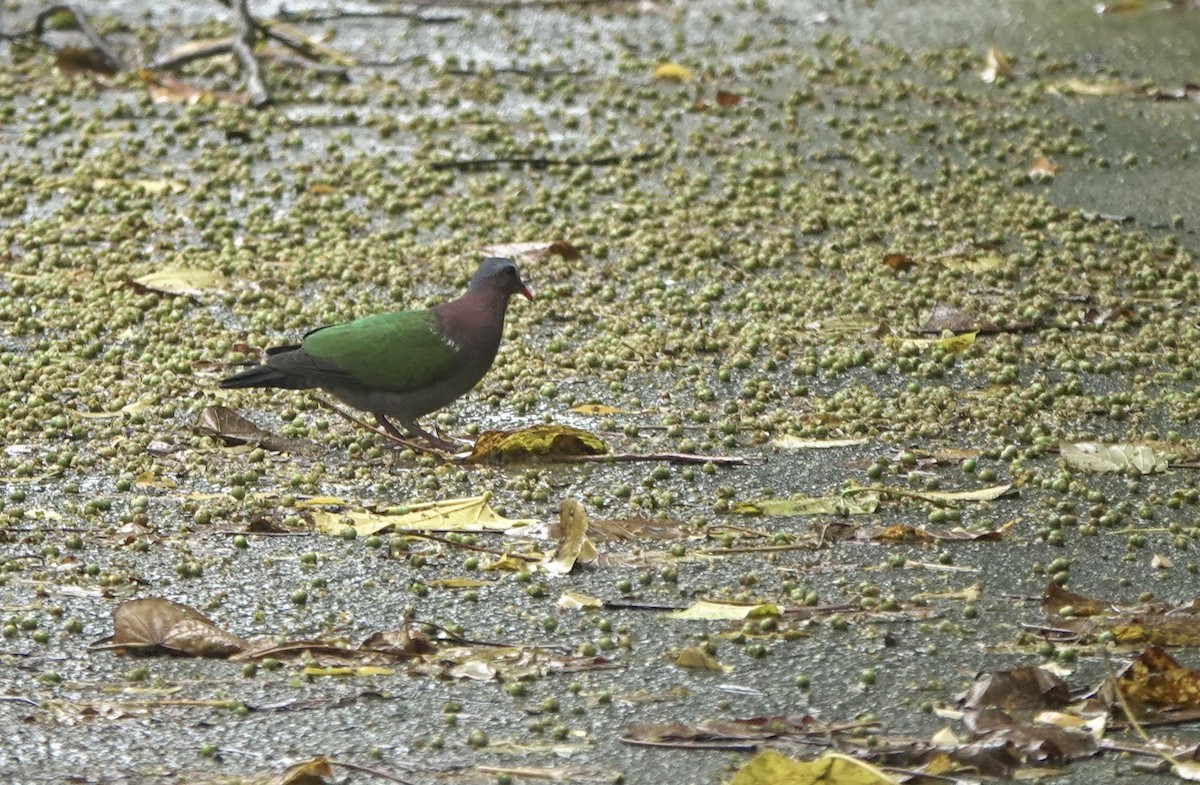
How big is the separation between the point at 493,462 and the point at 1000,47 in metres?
5.70

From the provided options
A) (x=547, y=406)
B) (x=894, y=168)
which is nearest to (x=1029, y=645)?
(x=547, y=406)

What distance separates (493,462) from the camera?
189 inches

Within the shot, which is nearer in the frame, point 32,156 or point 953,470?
point 953,470

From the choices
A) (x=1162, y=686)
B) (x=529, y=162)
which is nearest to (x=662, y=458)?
(x=1162, y=686)

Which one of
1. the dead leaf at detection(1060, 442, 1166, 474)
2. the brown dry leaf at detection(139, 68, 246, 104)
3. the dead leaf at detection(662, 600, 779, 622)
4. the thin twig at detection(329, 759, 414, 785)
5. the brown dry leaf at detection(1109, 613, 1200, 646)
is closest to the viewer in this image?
the thin twig at detection(329, 759, 414, 785)

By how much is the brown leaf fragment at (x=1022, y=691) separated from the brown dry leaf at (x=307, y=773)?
1146 millimetres

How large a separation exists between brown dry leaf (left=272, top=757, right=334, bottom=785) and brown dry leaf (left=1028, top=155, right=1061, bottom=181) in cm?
521

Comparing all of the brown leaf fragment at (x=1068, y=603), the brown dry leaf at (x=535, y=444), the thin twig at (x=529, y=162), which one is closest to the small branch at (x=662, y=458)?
the brown dry leaf at (x=535, y=444)

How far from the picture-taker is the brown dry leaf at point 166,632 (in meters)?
3.53

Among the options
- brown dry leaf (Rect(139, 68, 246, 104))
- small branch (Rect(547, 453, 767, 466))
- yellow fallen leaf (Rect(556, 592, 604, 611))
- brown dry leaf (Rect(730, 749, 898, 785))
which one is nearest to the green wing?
small branch (Rect(547, 453, 767, 466))

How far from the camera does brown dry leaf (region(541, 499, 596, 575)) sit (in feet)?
13.1

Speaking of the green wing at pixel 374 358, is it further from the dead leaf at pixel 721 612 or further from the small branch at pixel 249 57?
the small branch at pixel 249 57

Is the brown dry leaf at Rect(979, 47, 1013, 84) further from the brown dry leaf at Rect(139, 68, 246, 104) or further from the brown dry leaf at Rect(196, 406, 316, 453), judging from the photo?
the brown dry leaf at Rect(196, 406, 316, 453)

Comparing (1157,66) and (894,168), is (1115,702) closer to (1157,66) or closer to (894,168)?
(894,168)
